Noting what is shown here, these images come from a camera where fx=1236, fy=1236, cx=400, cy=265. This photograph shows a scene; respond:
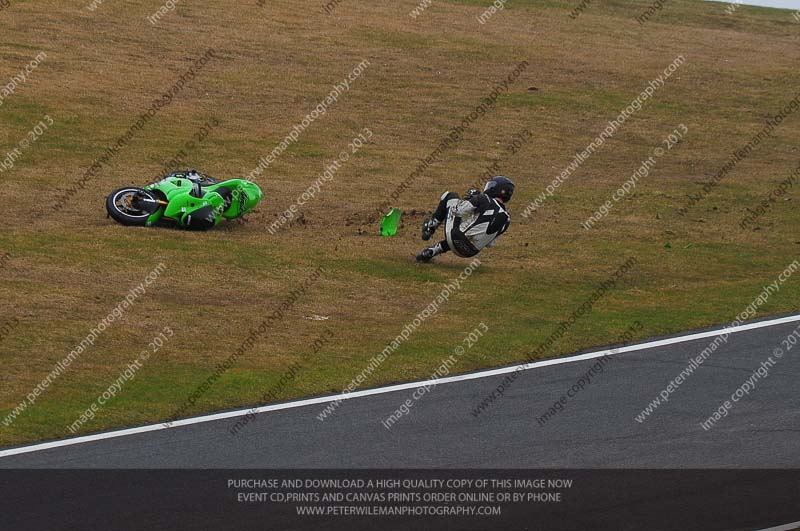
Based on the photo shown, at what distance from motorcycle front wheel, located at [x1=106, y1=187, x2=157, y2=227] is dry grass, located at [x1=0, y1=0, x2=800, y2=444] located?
28cm

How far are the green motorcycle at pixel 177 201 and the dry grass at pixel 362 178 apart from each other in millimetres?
422

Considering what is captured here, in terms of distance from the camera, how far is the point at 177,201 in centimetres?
2278

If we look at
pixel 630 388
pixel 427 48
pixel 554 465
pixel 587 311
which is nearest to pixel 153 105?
pixel 427 48

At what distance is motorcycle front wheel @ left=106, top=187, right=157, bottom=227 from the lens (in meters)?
22.8

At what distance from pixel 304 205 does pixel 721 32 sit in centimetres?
3310

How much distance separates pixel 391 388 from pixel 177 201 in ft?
30.0
